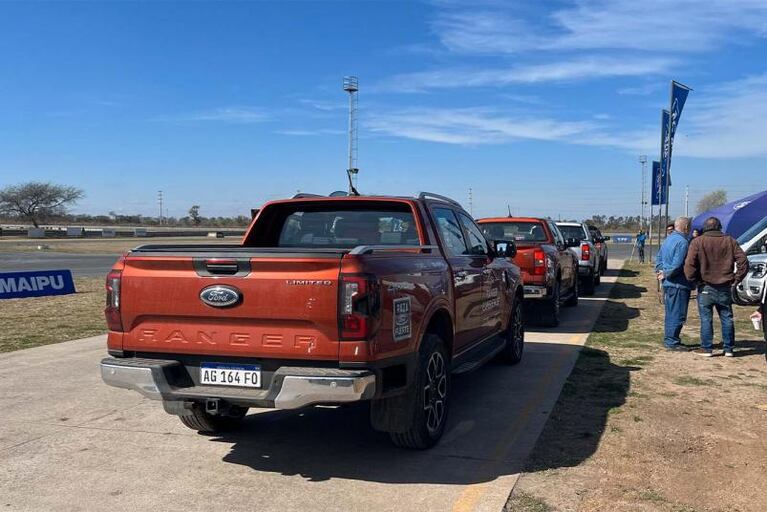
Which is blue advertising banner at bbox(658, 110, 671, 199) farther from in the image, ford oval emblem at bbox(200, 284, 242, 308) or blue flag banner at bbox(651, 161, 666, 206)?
ford oval emblem at bbox(200, 284, 242, 308)

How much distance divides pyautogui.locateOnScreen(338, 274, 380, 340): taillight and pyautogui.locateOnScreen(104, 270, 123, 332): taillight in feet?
5.41

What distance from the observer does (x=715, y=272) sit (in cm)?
840

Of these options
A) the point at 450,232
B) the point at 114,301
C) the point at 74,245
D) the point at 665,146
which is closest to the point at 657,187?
the point at 665,146

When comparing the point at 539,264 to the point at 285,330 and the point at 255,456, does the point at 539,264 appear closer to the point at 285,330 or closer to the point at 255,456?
the point at 255,456

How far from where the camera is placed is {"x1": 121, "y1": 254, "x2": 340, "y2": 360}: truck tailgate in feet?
13.6

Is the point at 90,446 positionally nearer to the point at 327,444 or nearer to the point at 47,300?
the point at 327,444

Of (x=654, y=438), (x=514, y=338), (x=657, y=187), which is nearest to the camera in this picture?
(x=654, y=438)

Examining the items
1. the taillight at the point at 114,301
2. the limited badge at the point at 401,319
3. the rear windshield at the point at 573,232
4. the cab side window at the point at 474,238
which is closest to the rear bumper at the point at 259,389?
the taillight at the point at 114,301

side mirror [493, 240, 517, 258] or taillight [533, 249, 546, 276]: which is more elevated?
side mirror [493, 240, 517, 258]

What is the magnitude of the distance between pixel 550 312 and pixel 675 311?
2.34 meters

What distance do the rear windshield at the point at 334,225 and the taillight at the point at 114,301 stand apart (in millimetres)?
1588

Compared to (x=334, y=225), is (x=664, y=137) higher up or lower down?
higher up

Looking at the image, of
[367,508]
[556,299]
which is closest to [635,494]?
[367,508]

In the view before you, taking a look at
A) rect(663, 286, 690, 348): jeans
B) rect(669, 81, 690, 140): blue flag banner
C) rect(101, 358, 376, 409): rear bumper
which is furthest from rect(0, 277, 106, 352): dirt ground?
rect(669, 81, 690, 140): blue flag banner
